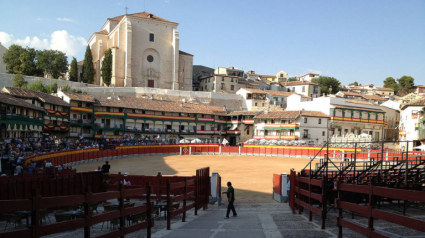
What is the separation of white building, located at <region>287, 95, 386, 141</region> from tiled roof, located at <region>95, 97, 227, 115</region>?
747 inches

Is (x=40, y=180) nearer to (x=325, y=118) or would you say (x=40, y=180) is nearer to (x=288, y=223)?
(x=288, y=223)

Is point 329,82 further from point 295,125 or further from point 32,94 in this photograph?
point 32,94

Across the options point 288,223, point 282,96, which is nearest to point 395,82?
point 282,96

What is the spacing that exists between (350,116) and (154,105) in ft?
117

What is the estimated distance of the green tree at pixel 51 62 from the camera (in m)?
69.7

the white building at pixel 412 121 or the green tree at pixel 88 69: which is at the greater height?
the green tree at pixel 88 69

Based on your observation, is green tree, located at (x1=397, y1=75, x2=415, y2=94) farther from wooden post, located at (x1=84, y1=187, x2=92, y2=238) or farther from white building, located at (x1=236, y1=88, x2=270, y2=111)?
wooden post, located at (x1=84, y1=187, x2=92, y2=238)

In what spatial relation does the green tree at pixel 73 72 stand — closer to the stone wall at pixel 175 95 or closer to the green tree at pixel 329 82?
the stone wall at pixel 175 95

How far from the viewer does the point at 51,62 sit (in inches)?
2800

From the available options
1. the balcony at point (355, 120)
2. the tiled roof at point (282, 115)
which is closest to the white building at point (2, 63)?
the tiled roof at point (282, 115)

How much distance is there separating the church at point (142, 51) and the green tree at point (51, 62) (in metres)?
9.04

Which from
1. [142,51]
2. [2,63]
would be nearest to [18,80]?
[2,63]

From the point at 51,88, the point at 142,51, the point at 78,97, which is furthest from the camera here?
the point at 142,51

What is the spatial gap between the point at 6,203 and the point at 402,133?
58.9 metres
